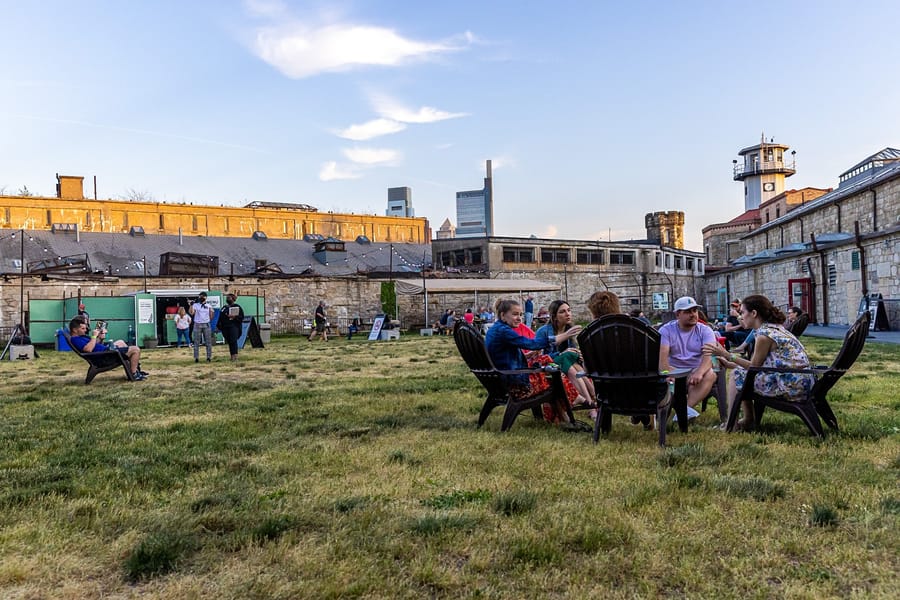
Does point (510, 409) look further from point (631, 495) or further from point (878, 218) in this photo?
point (878, 218)

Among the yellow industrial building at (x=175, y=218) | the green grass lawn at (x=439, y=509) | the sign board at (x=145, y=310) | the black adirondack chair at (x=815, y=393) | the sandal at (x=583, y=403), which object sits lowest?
the green grass lawn at (x=439, y=509)

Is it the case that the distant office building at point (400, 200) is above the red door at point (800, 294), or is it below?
above

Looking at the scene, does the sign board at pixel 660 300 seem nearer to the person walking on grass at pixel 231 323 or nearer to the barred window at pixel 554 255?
the barred window at pixel 554 255

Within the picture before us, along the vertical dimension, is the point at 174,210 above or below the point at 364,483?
above

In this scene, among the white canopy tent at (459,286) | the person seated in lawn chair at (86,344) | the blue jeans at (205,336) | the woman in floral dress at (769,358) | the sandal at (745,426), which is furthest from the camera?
the white canopy tent at (459,286)

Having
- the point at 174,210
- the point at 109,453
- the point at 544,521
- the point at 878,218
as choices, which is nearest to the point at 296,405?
the point at 109,453

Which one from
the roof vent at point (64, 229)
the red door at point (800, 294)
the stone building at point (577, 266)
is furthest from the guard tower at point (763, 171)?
the roof vent at point (64, 229)

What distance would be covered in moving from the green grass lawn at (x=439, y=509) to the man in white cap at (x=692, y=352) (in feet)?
1.06

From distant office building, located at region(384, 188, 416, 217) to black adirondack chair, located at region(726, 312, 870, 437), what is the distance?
4523 inches

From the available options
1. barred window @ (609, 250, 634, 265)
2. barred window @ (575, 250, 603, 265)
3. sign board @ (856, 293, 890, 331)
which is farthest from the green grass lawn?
barred window @ (609, 250, 634, 265)

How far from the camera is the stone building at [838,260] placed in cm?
2277

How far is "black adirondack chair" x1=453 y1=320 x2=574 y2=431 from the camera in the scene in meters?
5.57

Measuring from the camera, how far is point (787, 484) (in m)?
3.73

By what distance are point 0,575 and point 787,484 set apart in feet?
12.1
